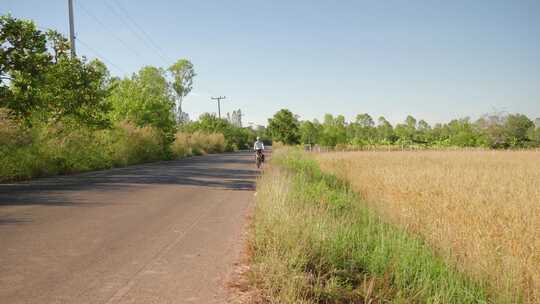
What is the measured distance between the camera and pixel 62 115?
19.7 meters

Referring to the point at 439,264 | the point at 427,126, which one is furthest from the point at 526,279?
the point at 427,126

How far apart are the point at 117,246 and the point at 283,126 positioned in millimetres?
58553

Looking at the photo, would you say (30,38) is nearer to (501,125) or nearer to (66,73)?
(66,73)

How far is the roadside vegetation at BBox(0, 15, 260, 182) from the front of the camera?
48.4 ft

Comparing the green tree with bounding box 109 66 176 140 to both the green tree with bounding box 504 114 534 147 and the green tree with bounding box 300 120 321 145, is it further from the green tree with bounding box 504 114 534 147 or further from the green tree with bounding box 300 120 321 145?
the green tree with bounding box 504 114 534 147

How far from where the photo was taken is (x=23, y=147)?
623 inches

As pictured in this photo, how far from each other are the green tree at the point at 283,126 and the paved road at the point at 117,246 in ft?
174

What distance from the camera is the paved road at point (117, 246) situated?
4023 mm

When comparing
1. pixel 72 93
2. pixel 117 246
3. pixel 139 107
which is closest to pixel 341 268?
pixel 117 246

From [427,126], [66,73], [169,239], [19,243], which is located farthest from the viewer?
[427,126]

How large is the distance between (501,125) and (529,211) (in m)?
72.2

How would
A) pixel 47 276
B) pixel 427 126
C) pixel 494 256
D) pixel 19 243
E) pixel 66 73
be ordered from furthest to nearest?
pixel 427 126 < pixel 66 73 < pixel 19 243 < pixel 494 256 < pixel 47 276

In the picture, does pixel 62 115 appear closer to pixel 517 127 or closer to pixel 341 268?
pixel 341 268

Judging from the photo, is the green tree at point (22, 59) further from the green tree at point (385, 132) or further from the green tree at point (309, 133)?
the green tree at point (385, 132)
